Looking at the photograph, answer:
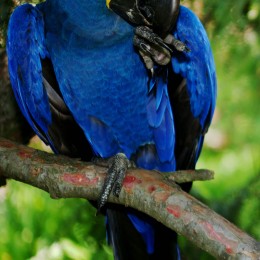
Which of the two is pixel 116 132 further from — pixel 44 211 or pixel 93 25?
pixel 44 211

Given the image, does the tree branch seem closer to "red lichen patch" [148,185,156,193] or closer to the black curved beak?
"red lichen patch" [148,185,156,193]

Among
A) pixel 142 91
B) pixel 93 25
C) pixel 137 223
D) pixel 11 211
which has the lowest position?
pixel 11 211

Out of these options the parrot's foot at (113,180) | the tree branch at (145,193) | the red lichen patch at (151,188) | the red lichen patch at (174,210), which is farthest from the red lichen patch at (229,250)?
the parrot's foot at (113,180)

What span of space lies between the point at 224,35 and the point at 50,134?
0.61 m

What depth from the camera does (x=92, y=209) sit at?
6.40ft

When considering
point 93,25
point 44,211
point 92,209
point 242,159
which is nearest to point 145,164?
point 92,209

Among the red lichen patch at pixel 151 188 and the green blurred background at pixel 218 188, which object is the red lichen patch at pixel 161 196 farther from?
the green blurred background at pixel 218 188

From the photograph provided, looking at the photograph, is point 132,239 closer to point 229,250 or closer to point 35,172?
point 35,172

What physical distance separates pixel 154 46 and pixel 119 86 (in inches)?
6.8

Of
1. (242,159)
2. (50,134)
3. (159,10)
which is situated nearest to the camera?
(159,10)

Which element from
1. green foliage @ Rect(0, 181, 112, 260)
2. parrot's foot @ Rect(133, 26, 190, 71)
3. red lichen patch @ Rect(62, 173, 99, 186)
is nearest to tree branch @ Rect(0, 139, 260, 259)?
red lichen patch @ Rect(62, 173, 99, 186)

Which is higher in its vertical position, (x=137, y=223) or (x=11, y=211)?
(x=137, y=223)

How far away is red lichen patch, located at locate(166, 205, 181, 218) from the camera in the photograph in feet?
4.03

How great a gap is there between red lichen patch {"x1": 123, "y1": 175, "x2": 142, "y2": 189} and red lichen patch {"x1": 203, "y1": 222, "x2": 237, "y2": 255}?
239 millimetres
